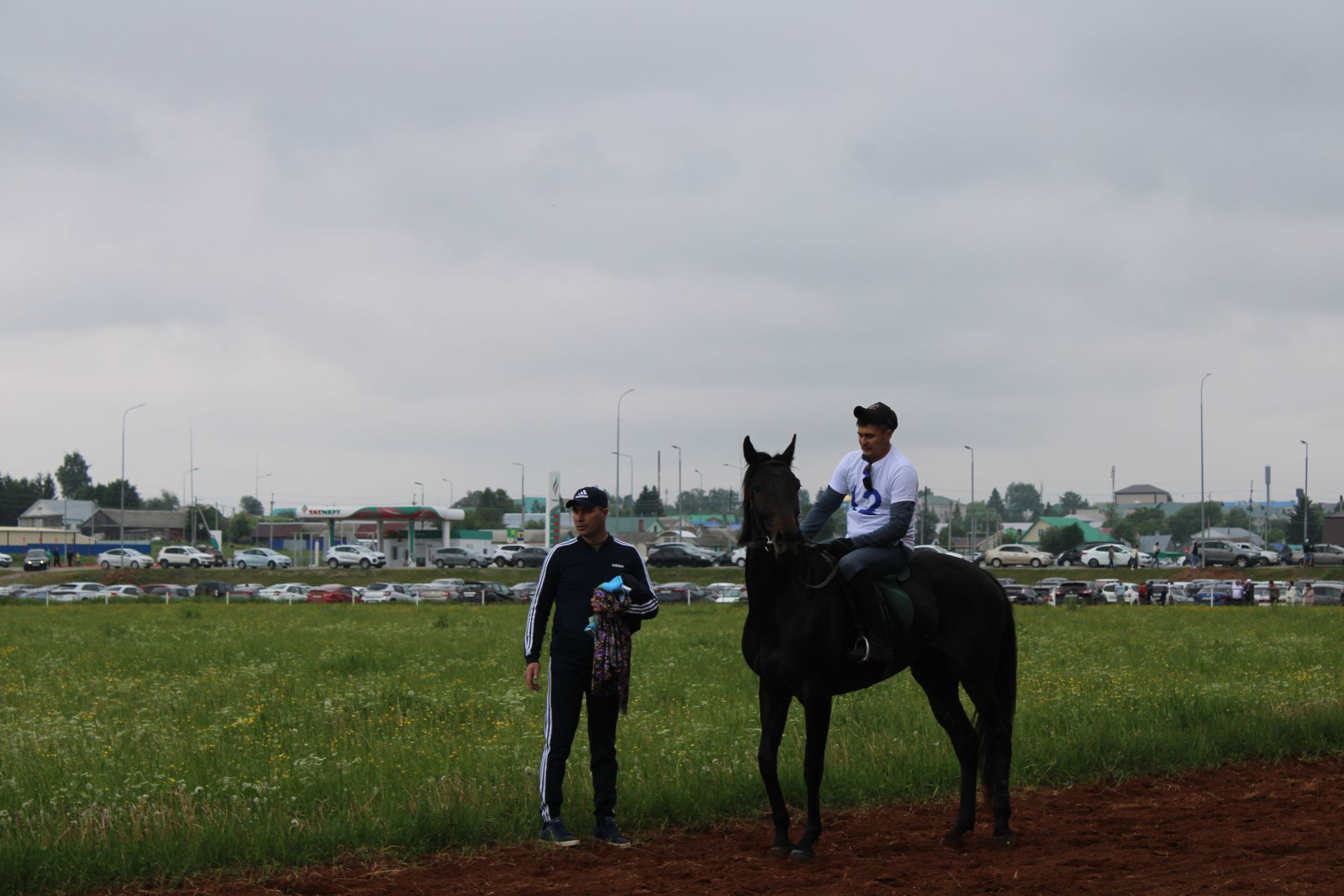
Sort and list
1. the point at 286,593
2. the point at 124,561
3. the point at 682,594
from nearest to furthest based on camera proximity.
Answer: the point at 682,594
the point at 286,593
the point at 124,561

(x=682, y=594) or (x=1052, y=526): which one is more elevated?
(x=1052, y=526)

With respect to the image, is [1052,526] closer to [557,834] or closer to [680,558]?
[680,558]

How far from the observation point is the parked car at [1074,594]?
50.7 m

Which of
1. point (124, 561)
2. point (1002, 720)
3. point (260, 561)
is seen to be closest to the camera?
point (1002, 720)

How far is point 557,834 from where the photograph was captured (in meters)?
7.97

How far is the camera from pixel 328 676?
62.1 feet

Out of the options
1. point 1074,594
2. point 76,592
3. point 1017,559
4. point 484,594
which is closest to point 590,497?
point 484,594

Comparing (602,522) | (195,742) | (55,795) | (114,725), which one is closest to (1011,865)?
(602,522)

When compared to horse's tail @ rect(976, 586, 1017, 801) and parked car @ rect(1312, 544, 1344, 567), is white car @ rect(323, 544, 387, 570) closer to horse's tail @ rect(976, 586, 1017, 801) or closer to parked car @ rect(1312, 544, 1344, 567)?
parked car @ rect(1312, 544, 1344, 567)

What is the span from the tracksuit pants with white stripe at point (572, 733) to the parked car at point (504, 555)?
70058 millimetres

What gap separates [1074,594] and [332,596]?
33.6 metres

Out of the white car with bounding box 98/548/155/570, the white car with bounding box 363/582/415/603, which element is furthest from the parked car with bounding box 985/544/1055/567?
the white car with bounding box 98/548/155/570

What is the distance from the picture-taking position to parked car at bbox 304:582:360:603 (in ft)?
176

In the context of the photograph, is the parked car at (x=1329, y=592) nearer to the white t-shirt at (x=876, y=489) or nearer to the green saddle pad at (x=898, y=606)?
the green saddle pad at (x=898, y=606)
